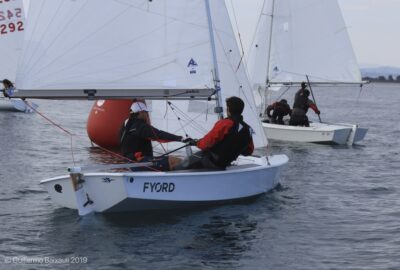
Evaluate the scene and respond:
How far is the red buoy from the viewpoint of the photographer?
15250 millimetres

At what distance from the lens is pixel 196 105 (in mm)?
10977

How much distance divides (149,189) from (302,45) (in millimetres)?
13526

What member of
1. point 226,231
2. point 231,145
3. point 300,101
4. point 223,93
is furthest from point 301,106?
point 226,231

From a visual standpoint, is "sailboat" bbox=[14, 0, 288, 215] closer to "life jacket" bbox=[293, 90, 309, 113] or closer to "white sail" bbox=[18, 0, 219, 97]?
"white sail" bbox=[18, 0, 219, 97]

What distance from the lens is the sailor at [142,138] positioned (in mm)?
8562

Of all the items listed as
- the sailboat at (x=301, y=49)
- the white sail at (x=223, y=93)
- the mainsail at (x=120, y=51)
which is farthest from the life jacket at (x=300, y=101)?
the mainsail at (x=120, y=51)

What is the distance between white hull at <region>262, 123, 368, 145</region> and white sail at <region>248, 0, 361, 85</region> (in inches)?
82.6

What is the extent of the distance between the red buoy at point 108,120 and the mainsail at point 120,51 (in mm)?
5478

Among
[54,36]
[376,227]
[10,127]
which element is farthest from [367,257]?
[10,127]

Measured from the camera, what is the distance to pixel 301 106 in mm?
18672

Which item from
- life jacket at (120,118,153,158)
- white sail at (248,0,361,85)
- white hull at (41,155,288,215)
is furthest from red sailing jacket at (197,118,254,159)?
white sail at (248,0,361,85)

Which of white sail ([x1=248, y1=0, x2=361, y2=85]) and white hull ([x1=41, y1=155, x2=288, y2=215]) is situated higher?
white sail ([x1=248, y1=0, x2=361, y2=85])

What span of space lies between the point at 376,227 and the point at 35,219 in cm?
468

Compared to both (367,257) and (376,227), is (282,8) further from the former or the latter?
(367,257)
